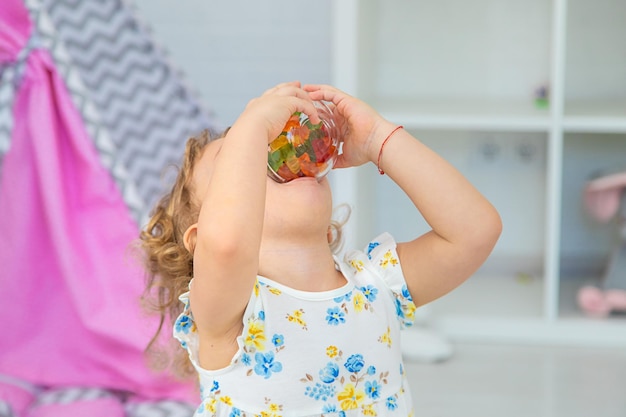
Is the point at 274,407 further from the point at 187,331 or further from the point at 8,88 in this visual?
the point at 8,88

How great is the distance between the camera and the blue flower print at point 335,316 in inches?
39.5

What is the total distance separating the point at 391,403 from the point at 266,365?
15 centimetres

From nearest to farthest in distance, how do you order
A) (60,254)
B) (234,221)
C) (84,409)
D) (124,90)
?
1. (234,221)
2. (84,409)
3. (60,254)
4. (124,90)

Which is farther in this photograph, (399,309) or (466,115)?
(466,115)

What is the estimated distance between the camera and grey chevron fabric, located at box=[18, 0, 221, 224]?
5.88 feet

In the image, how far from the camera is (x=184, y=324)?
3.34 feet

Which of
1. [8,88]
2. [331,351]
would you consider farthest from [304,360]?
[8,88]

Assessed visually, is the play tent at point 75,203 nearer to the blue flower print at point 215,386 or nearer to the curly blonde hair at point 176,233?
the curly blonde hair at point 176,233

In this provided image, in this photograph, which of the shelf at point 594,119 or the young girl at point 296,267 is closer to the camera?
the young girl at point 296,267

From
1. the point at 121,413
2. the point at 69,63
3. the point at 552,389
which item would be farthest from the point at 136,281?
the point at 552,389

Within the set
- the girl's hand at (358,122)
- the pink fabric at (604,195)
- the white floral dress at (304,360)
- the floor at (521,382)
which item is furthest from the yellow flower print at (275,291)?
the pink fabric at (604,195)

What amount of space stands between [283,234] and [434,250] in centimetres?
20

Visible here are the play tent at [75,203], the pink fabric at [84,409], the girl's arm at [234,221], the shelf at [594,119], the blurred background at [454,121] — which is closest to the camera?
the girl's arm at [234,221]

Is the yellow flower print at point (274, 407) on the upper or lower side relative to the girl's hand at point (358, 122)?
lower
